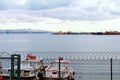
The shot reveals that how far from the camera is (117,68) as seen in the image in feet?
146

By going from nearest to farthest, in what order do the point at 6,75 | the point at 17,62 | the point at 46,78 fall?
1. the point at 17,62
2. the point at 6,75
3. the point at 46,78

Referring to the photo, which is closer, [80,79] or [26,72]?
[26,72]

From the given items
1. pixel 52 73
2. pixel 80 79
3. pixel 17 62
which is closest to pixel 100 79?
pixel 80 79

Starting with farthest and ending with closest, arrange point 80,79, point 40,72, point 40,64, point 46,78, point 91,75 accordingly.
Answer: point 91,75, point 80,79, point 40,64, point 40,72, point 46,78

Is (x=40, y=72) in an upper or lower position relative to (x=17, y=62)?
lower

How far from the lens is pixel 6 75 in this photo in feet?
84.4

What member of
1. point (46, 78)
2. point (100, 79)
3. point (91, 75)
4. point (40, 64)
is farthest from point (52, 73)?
point (91, 75)

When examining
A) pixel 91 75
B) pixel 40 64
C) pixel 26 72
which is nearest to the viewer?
pixel 26 72

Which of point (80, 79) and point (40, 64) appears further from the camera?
point (80, 79)

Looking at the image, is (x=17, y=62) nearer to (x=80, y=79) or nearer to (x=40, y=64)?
(x=40, y=64)

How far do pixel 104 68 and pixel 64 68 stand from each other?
48.8 feet

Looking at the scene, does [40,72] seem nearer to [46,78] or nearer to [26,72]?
[46,78]

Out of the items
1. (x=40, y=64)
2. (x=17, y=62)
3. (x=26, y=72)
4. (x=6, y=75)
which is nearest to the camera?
(x=17, y=62)

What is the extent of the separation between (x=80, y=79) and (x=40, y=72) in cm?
709
